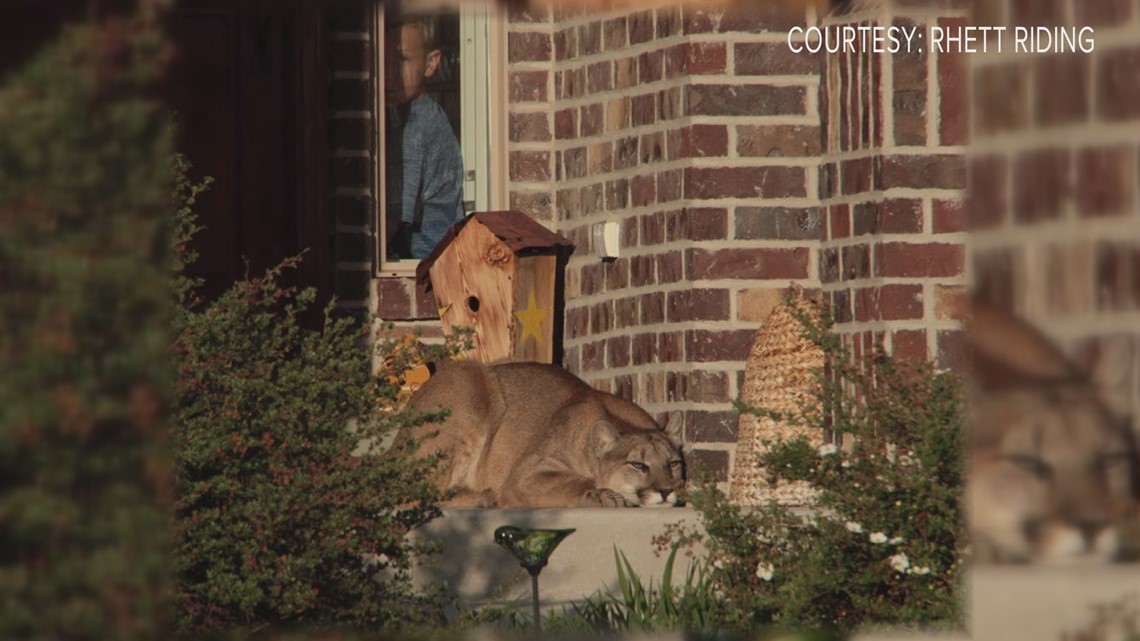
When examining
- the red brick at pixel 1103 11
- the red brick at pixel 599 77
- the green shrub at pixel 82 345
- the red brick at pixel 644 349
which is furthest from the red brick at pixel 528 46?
the green shrub at pixel 82 345

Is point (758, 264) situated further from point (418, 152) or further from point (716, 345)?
point (418, 152)

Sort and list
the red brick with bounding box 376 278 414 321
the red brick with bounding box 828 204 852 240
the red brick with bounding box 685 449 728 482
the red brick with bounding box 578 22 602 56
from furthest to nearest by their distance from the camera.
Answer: the red brick with bounding box 376 278 414 321, the red brick with bounding box 578 22 602 56, the red brick with bounding box 685 449 728 482, the red brick with bounding box 828 204 852 240

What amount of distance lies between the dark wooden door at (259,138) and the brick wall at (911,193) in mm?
3394

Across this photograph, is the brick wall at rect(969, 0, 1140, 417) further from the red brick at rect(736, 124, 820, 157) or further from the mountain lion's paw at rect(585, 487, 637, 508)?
the red brick at rect(736, 124, 820, 157)

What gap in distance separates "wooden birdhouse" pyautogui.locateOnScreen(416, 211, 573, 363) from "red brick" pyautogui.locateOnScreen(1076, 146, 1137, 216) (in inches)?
320

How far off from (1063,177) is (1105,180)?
0.14 ft

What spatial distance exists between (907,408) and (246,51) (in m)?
5.40

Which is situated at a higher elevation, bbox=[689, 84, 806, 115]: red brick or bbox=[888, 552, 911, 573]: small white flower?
bbox=[689, 84, 806, 115]: red brick

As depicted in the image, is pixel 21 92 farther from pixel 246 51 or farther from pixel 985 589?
pixel 246 51

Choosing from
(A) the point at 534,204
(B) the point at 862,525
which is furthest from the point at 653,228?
(B) the point at 862,525

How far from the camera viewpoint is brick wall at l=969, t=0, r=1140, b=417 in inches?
80.8

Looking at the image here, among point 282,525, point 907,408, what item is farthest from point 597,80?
point 282,525

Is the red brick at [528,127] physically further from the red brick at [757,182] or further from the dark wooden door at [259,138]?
the red brick at [757,182]

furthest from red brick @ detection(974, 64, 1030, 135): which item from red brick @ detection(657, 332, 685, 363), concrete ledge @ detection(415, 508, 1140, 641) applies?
red brick @ detection(657, 332, 685, 363)
